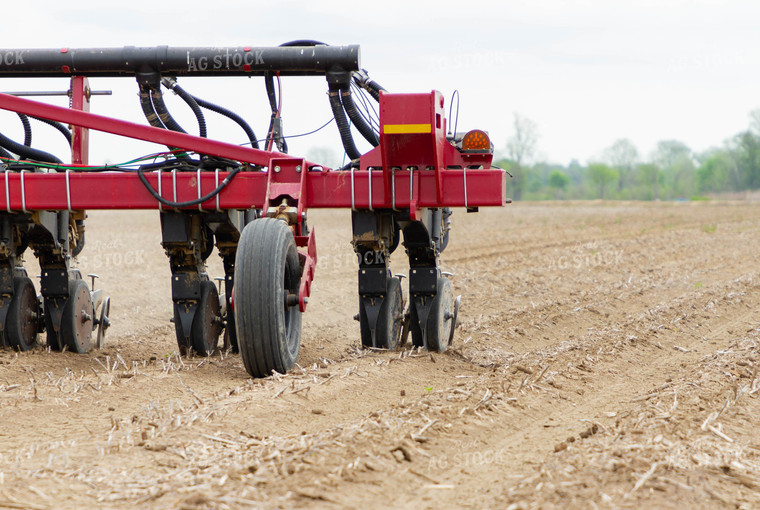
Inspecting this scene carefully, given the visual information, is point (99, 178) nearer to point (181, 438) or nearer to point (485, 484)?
point (181, 438)

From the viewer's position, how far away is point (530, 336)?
26.0 feet

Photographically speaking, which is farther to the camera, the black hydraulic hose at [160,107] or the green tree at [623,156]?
the green tree at [623,156]

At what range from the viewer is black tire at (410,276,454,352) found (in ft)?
21.3

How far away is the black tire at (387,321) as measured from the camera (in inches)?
Answer: 253

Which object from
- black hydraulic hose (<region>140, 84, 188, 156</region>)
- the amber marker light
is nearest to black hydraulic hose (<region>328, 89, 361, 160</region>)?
Answer: the amber marker light

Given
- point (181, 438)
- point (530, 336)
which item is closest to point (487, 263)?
point (530, 336)

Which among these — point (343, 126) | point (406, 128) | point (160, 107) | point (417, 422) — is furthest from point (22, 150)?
point (417, 422)

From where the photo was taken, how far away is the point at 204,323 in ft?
21.7

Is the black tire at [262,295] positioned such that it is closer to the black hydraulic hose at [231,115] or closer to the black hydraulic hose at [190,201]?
the black hydraulic hose at [190,201]

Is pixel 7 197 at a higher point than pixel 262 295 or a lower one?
higher

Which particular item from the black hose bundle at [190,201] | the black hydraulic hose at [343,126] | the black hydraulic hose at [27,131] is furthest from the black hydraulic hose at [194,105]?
the black hydraulic hose at [27,131]

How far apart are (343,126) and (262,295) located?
2053mm

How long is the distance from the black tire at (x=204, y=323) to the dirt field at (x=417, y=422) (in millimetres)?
253

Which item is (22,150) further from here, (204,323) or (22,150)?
(204,323)
